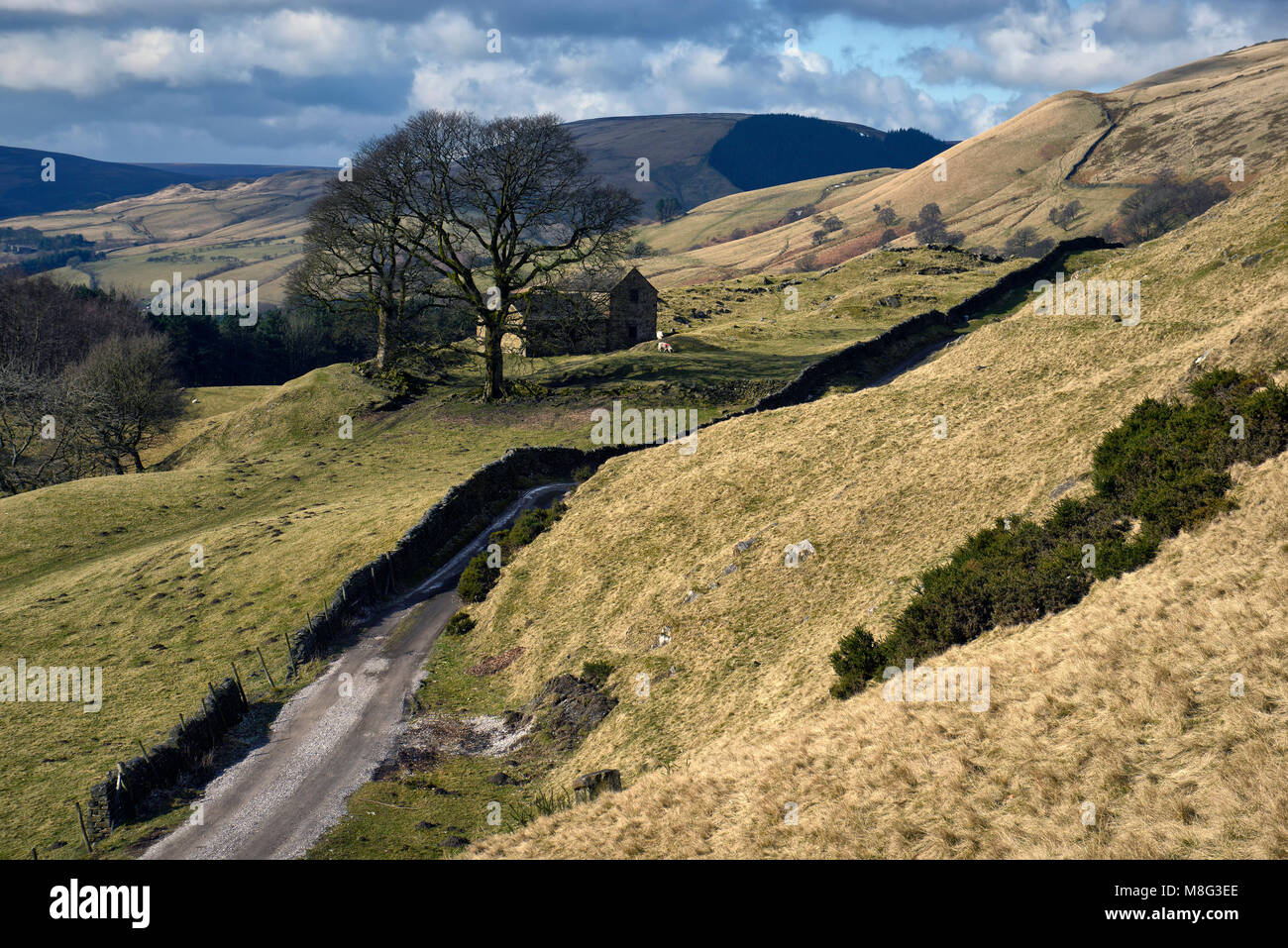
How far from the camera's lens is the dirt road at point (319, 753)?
844 inches

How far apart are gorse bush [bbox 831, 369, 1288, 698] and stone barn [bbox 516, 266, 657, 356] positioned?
2096 inches

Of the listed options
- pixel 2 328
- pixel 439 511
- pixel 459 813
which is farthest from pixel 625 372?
pixel 2 328

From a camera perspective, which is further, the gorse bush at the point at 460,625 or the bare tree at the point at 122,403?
the bare tree at the point at 122,403

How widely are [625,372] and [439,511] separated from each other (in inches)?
1317

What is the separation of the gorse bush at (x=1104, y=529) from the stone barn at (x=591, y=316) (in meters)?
53.2

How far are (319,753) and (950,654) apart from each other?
68.1ft

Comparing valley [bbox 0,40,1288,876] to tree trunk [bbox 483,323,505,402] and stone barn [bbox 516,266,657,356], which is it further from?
stone barn [bbox 516,266,657,356]

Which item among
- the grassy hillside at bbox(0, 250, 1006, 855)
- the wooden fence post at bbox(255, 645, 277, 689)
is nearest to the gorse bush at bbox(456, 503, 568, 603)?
the grassy hillside at bbox(0, 250, 1006, 855)

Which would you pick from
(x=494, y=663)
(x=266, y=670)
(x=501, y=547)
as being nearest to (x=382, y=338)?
(x=501, y=547)

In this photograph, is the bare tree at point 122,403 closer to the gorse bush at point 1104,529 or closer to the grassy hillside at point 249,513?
the grassy hillside at point 249,513

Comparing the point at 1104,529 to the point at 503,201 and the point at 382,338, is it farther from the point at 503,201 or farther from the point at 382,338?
the point at 382,338

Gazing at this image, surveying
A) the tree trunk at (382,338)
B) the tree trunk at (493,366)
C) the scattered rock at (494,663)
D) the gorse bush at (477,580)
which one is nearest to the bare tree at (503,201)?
the tree trunk at (493,366)

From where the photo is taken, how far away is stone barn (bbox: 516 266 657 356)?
71.0 meters

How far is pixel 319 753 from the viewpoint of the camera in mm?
26297
